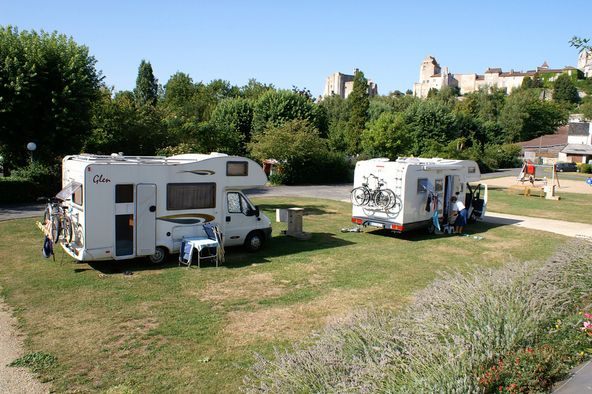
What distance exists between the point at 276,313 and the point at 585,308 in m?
4.80

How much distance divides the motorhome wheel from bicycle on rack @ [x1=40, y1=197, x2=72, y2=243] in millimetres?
4489

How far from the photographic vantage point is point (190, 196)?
36.0 ft

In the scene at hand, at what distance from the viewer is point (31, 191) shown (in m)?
20.9

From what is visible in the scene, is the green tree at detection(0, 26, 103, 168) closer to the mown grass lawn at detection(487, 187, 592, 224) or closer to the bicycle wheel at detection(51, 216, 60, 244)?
the bicycle wheel at detection(51, 216, 60, 244)

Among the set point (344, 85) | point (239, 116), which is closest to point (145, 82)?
point (239, 116)

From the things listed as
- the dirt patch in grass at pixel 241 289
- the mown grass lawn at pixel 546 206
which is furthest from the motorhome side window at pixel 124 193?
the mown grass lawn at pixel 546 206

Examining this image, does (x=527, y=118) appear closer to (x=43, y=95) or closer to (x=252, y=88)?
(x=252, y=88)

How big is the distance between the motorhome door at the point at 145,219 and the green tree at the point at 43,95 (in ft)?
48.9

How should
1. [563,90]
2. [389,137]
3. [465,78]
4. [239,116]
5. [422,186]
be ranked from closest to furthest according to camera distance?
[422,186] → [389,137] → [239,116] → [563,90] → [465,78]

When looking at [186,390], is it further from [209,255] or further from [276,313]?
[209,255]

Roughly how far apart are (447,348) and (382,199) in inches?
412

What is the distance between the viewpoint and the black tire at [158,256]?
10531mm

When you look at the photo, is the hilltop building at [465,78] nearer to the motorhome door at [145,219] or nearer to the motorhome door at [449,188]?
the motorhome door at [449,188]

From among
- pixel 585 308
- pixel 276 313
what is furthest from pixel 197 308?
pixel 585 308
